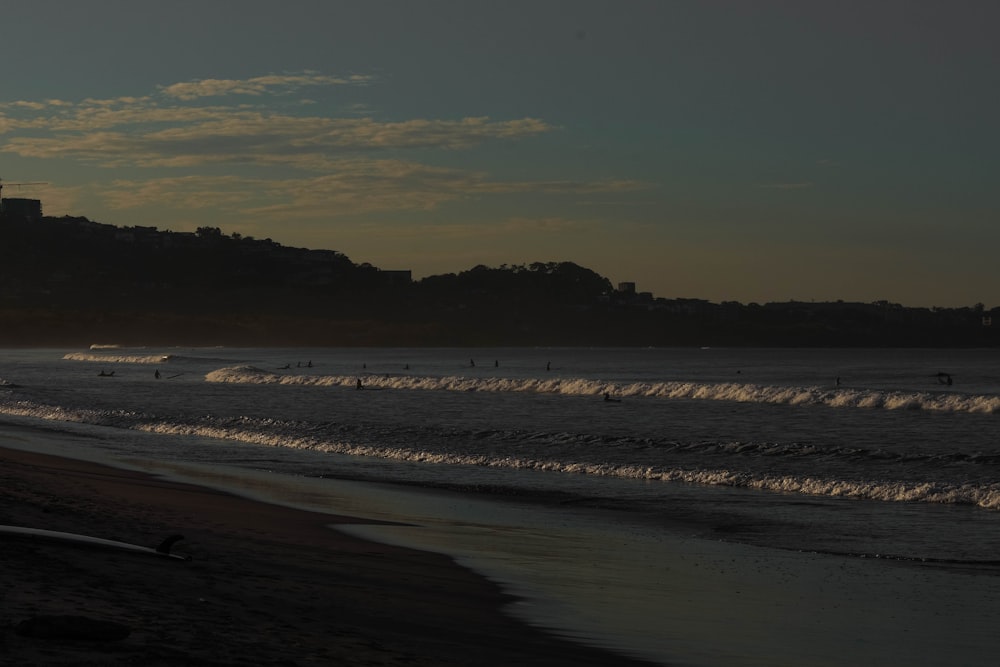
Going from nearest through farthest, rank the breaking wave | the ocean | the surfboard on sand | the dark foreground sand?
1. the dark foreground sand
2. the ocean
3. the surfboard on sand
4. the breaking wave

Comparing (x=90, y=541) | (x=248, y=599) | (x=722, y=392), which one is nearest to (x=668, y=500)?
(x=90, y=541)

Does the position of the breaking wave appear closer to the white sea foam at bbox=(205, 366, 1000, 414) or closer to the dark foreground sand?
the dark foreground sand

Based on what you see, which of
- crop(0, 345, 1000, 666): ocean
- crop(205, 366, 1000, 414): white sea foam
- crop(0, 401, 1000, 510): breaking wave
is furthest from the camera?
crop(205, 366, 1000, 414): white sea foam

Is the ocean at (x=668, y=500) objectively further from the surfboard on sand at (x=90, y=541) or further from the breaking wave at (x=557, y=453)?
the surfboard on sand at (x=90, y=541)

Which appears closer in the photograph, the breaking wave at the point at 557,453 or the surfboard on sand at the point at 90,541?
the surfboard on sand at the point at 90,541

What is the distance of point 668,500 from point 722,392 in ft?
148

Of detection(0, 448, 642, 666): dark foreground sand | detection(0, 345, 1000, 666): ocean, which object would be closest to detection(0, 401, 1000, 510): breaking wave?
detection(0, 345, 1000, 666): ocean

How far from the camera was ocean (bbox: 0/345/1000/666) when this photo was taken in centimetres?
1095

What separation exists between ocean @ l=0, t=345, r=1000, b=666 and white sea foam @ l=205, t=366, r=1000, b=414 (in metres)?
1.26

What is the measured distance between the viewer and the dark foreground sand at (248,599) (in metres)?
8.12

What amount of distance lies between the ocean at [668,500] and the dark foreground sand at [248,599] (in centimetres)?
78

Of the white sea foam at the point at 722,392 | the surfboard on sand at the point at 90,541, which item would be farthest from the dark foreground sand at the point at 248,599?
the white sea foam at the point at 722,392

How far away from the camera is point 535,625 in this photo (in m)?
10.6

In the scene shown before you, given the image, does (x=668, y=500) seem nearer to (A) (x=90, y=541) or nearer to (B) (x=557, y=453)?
(B) (x=557, y=453)
